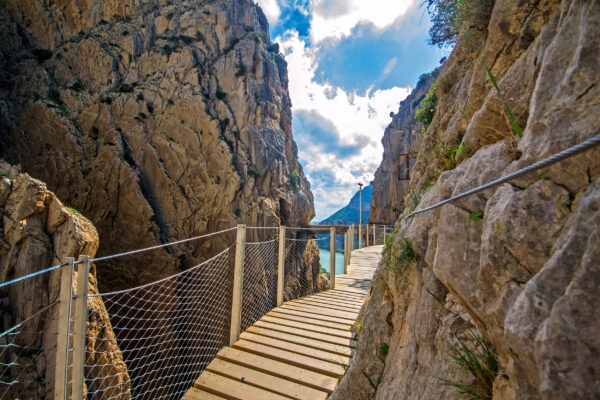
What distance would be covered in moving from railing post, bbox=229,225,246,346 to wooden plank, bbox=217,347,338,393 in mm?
201

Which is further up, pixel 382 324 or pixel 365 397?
pixel 382 324

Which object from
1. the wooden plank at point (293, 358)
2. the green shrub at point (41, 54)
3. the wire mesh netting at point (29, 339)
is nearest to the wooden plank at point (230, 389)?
the wooden plank at point (293, 358)

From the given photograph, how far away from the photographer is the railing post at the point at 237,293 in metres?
3.45

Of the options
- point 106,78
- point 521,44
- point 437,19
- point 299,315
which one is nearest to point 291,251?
point 299,315

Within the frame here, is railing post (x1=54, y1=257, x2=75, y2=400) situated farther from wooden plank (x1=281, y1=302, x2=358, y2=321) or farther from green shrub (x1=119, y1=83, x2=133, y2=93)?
green shrub (x1=119, y1=83, x2=133, y2=93)

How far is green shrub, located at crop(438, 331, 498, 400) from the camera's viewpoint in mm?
1104

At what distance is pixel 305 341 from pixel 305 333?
217mm

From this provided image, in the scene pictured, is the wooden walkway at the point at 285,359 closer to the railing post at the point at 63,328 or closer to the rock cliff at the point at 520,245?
the rock cliff at the point at 520,245

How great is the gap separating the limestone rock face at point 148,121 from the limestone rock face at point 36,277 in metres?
7.39

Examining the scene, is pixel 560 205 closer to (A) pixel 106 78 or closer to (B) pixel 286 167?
(B) pixel 286 167

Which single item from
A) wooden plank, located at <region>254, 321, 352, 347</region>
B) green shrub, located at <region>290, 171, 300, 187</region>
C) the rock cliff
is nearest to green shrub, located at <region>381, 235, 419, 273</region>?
the rock cliff

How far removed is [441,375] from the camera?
136 centimetres

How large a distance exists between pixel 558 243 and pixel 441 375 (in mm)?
920

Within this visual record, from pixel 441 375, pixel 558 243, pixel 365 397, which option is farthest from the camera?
pixel 365 397
